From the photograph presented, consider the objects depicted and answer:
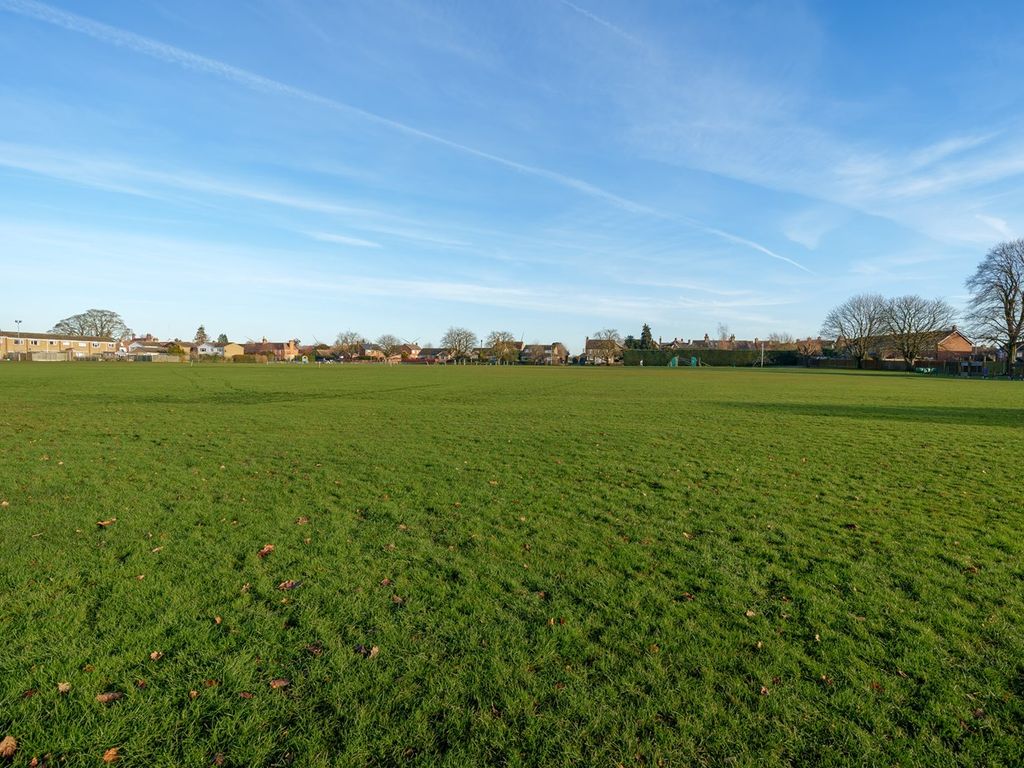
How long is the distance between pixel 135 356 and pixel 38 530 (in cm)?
13732

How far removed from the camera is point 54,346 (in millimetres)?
125938

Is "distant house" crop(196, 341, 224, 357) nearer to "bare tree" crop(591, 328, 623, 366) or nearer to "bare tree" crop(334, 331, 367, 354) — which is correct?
"bare tree" crop(334, 331, 367, 354)

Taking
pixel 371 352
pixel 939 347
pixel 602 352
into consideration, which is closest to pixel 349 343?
pixel 371 352

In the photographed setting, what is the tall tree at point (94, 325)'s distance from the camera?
13630 cm

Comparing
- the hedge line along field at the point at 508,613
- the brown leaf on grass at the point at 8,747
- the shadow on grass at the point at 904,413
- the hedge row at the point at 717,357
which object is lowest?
the brown leaf on grass at the point at 8,747

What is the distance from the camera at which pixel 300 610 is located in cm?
486

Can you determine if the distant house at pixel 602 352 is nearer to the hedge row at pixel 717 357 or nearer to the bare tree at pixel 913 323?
the hedge row at pixel 717 357

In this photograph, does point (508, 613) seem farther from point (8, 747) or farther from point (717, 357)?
point (717, 357)

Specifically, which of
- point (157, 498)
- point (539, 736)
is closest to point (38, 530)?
point (157, 498)

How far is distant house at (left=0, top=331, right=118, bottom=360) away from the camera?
4500 inches

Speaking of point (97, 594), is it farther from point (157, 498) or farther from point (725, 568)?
point (725, 568)

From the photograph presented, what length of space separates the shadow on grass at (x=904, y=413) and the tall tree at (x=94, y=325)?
16239 centimetres

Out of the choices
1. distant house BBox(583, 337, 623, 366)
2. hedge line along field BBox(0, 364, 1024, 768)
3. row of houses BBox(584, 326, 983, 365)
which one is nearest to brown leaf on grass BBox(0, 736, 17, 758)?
hedge line along field BBox(0, 364, 1024, 768)

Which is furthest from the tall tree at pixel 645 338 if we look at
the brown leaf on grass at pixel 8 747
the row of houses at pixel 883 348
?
the brown leaf on grass at pixel 8 747
